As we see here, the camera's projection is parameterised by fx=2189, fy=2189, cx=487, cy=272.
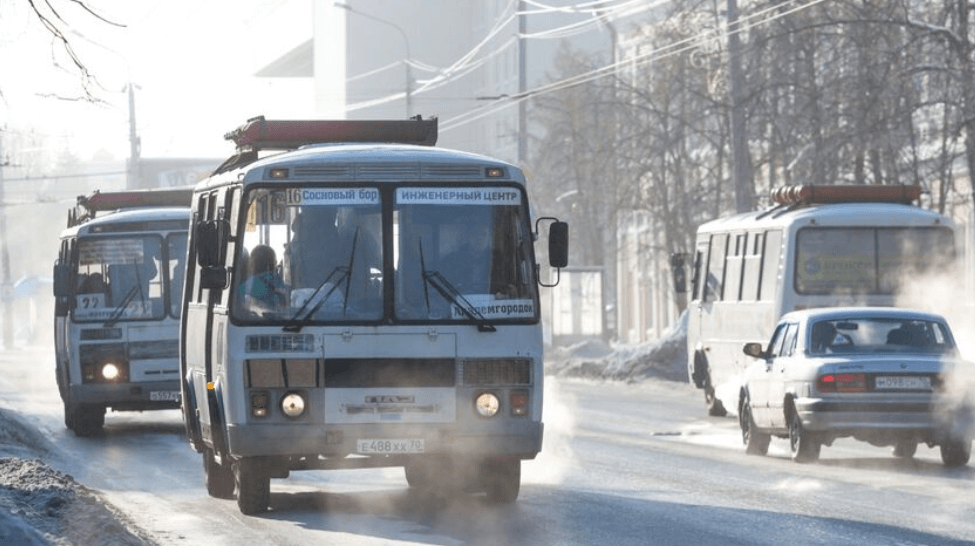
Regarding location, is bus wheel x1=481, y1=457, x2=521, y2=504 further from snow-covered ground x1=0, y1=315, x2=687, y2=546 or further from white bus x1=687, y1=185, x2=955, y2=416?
white bus x1=687, y1=185, x2=955, y2=416

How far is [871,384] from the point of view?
63.5 ft

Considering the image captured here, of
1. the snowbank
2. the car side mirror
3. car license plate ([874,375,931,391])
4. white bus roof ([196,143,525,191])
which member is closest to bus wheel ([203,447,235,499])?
white bus roof ([196,143,525,191])

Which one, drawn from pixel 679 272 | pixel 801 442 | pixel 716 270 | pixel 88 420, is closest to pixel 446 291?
pixel 801 442

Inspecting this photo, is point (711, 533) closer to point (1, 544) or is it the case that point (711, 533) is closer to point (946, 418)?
point (1, 544)

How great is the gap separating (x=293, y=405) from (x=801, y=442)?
6798mm

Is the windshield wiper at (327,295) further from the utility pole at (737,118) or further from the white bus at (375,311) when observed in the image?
the utility pole at (737,118)

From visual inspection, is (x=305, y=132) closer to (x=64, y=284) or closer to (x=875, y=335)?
(x=875, y=335)

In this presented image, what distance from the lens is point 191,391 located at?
661 inches

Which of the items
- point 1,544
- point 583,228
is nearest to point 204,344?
point 1,544

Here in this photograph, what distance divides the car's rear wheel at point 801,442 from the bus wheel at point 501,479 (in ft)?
15.9

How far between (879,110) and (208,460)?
21.8m

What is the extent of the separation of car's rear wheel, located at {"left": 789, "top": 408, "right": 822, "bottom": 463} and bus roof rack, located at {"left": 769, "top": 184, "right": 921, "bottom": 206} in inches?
332

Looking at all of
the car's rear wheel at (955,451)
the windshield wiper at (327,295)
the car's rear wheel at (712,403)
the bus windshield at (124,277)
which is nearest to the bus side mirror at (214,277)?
the windshield wiper at (327,295)

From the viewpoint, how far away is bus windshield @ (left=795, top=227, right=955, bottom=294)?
27.8 metres
